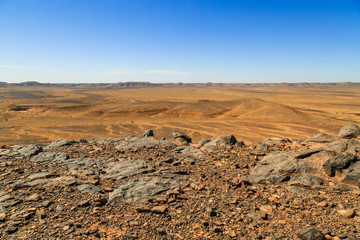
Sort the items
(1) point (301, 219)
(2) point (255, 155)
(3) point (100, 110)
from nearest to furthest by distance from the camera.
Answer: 1. (1) point (301, 219)
2. (2) point (255, 155)
3. (3) point (100, 110)

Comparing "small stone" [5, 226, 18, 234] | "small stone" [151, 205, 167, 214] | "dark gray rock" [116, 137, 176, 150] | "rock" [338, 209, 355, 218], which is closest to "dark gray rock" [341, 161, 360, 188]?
"rock" [338, 209, 355, 218]

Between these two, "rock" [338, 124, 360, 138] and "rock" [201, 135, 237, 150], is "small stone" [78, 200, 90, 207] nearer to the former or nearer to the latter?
"rock" [201, 135, 237, 150]

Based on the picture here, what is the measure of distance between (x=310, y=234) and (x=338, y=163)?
369 cm

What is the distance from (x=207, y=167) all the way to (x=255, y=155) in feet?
8.31

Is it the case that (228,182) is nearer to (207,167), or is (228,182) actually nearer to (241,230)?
(207,167)

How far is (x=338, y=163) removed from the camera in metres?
6.60

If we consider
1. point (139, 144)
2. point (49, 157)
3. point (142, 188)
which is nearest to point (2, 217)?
point (142, 188)

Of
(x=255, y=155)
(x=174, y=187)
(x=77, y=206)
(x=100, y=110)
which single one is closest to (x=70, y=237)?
(x=77, y=206)

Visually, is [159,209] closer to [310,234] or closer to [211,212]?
[211,212]

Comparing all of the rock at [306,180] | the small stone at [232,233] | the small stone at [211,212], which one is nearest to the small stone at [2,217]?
the small stone at [211,212]

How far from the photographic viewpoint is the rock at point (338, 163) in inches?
258

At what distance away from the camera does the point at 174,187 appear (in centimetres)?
650

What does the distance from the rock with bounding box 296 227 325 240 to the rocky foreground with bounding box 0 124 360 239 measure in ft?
0.06

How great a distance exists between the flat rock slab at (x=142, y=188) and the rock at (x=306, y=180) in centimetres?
390
